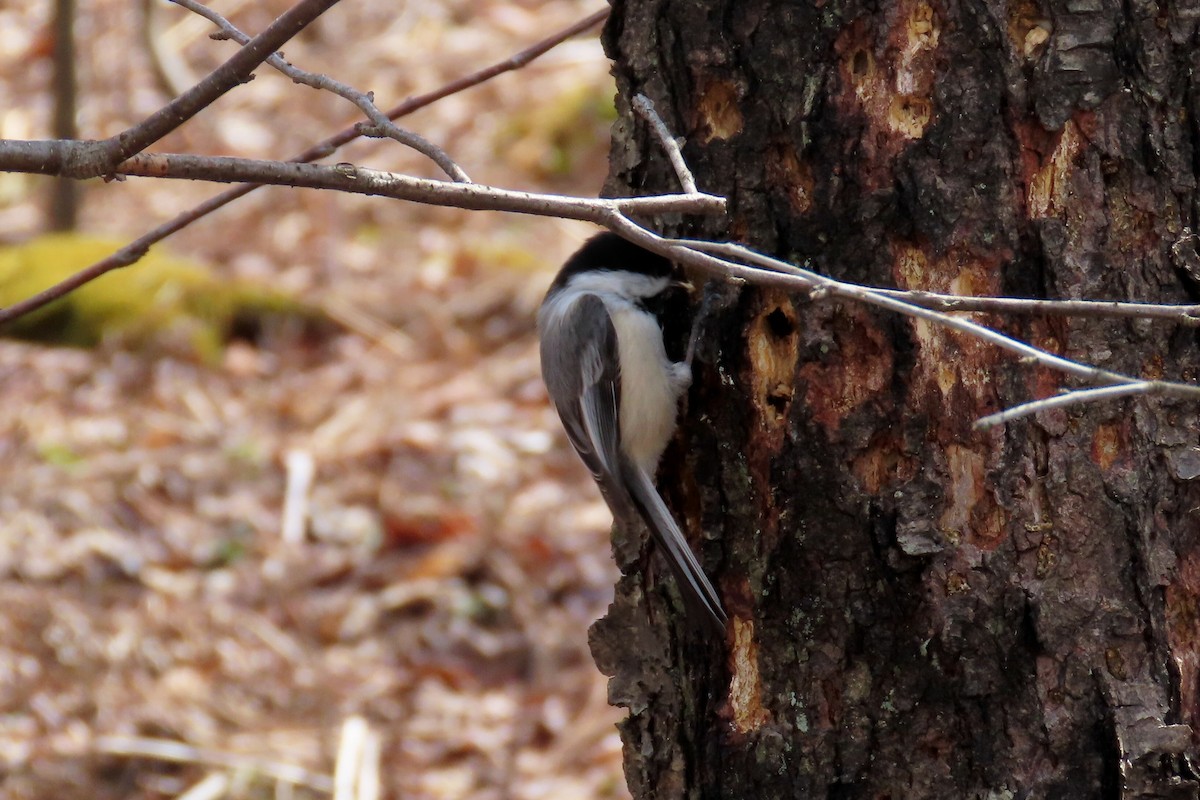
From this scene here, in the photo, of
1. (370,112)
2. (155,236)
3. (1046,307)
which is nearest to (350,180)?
(370,112)

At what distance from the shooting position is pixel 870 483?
2354 mm

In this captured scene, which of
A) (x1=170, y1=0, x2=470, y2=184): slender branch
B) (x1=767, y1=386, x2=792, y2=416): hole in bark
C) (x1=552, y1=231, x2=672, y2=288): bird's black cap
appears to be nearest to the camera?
(x1=170, y1=0, x2=470, y2=184): slender branch

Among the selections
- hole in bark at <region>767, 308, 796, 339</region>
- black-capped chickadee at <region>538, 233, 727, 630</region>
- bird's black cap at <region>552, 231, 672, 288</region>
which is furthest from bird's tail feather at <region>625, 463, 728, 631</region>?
bird's black cap at <region>552, 231, 672, 288</region>

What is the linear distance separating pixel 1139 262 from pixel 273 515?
507 cm

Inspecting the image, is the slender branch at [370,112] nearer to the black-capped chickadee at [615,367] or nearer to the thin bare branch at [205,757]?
the black-capped chickadee at [615,367]

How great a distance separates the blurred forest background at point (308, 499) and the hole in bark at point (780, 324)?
3.06 metres

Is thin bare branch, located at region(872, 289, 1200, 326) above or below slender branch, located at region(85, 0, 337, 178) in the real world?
below

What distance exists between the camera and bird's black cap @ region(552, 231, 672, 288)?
3459 millimetres

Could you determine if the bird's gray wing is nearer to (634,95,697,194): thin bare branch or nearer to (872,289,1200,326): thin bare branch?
(634,95,697,194): thin bare branch

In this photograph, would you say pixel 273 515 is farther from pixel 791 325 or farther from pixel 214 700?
pixel 791 325

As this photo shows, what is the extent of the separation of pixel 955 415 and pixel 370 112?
1.16m

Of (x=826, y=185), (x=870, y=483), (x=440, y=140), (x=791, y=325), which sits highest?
(x=440, y=140)

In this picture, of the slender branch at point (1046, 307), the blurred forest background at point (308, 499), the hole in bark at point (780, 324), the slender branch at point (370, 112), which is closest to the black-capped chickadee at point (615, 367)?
the hole in bark at point (780, 324)

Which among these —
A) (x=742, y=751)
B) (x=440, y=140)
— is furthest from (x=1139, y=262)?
(x=440, y=140)
